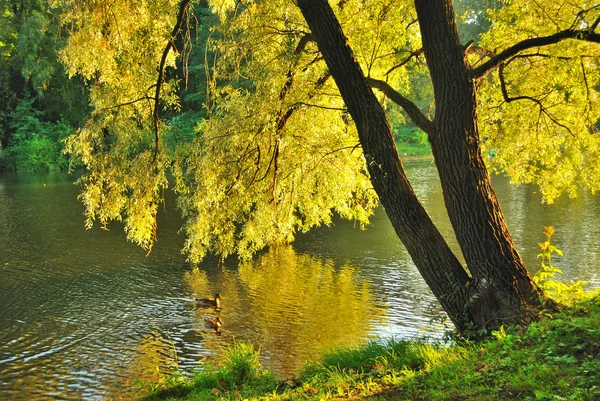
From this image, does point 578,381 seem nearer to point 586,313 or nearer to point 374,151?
point 586,313

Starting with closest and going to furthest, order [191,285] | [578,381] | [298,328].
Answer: [578,381] < [298,328] < [191,285]

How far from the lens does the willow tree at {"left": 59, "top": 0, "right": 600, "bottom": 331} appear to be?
6516 millimetres

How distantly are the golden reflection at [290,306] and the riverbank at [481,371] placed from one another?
309 cm

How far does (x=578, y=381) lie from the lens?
14.0 feet

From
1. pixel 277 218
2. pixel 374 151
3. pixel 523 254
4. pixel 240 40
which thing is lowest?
pixel 523 254

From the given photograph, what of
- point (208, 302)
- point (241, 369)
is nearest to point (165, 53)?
point (241, 369)

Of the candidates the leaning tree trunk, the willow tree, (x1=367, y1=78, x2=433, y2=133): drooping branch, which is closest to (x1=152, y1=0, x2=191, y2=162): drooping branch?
the willow tree

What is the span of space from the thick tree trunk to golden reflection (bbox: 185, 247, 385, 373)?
3783 mm

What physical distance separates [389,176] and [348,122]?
16.8 ft

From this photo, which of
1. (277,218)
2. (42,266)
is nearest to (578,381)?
(277,218)

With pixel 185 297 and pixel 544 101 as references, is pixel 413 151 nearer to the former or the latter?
pixel 185 297

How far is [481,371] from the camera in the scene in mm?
4945

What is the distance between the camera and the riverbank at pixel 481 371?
4398 millimetres

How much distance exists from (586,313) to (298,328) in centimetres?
Answer: 655
